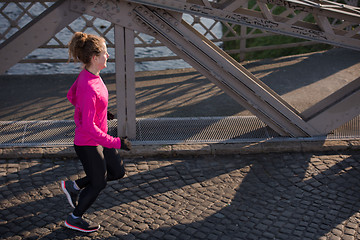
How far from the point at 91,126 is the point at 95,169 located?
0.52 metres

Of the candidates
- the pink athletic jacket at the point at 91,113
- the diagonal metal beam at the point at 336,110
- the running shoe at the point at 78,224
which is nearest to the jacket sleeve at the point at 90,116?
the pink athletic jacket at the point at 91,113

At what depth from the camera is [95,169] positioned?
206 inches

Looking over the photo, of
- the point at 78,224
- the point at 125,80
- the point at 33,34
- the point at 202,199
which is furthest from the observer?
the point at 125,80

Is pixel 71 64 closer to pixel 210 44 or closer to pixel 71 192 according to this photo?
pixel 210 44

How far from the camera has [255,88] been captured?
23.1 feet

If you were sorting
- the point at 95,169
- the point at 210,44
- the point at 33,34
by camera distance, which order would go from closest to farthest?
the point at 95,169 → the point at 33,34 → the point at 210,44

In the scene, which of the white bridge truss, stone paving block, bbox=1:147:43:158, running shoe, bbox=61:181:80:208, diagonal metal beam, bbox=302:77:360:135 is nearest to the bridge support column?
the white bridge truss

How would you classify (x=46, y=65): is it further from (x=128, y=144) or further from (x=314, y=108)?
(x=128, y=144)

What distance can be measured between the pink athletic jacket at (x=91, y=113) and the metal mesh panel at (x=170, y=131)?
2.12 meters

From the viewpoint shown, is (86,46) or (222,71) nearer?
(86,46)

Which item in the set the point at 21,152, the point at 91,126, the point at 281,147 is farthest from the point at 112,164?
the point at 281,147

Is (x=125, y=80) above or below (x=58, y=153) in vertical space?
above

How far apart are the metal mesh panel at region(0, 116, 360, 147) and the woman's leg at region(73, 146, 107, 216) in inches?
75.6

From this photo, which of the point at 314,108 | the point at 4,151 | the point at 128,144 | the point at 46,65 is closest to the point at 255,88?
the point at 314,108
